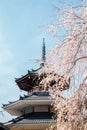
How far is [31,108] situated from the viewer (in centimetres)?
2342

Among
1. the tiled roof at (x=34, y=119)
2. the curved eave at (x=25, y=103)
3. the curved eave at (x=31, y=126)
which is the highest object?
the curved eave at (x=25, y=103)

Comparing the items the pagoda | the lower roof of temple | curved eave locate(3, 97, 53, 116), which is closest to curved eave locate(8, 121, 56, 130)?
the pagoda

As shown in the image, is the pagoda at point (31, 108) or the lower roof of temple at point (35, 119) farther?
the lower roof of temple at point (35, 119)

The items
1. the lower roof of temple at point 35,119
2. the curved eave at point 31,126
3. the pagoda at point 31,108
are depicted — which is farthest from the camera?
the lower roof of temple at point 35,119

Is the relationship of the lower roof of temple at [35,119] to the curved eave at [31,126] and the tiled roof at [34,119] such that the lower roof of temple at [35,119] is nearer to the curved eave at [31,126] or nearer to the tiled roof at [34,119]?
the tiled roof at [34,119]

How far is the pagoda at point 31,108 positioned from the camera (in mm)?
21250

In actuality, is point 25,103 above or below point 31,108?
above

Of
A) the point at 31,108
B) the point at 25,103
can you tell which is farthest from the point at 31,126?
the point at 31,108

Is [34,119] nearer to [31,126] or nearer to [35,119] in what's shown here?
[35,119]

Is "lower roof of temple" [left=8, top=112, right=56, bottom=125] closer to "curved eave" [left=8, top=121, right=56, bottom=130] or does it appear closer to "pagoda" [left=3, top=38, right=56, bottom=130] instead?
"pagoda" [left=3, top=38, right=56, bottom=130]

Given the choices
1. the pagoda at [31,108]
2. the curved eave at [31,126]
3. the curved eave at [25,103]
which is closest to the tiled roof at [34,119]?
the pagoda at [31,108]

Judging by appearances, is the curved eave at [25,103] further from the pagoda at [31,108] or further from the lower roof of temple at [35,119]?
the lower roof of temple at [35,119]

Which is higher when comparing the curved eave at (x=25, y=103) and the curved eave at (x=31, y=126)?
the curved eave at (x=25, y=103)

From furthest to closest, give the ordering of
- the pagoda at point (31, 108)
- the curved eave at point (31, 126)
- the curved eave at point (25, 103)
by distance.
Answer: the curved eave at point (25, 103)
the pagoda at point (31, 108)
the curved eave at point (31, 126)
